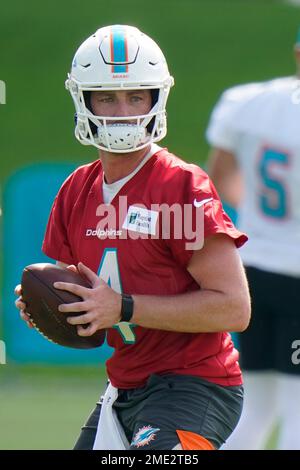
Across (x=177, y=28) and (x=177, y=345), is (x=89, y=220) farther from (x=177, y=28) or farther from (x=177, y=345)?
(x=177, y=28)

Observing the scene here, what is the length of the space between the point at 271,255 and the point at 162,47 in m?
13.0

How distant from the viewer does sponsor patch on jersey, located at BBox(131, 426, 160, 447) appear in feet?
13.1

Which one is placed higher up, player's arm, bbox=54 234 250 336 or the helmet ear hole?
the helmet ear hole

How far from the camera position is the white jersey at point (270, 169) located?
555 cm

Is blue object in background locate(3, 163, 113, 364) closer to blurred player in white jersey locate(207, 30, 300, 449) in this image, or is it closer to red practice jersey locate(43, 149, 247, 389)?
blurred player in white jersey locate(207, 30, 300, 449)

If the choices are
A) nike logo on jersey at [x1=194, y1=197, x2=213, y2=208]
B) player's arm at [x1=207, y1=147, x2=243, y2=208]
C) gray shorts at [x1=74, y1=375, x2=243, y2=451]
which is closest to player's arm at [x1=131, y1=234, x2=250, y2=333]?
nike logo on jersey at [x1=194, y1=197, x2=213, y2=208]

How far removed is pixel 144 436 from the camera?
→ 13.2 ft

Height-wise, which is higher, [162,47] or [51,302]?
[51,302]

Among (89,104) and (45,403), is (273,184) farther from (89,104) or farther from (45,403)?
(45,403)

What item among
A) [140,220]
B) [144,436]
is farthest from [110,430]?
[140,220]

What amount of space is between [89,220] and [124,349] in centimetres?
46

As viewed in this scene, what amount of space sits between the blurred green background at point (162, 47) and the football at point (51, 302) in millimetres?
9796

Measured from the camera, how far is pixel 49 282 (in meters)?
4.18

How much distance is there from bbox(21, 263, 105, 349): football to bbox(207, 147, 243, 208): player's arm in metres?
1.78
